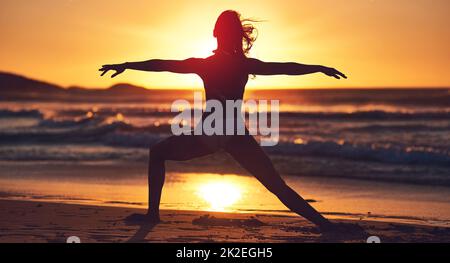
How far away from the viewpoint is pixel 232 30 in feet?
24.6

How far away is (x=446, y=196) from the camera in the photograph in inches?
456

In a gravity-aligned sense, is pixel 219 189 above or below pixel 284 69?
below

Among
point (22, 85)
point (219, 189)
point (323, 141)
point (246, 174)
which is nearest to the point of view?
point (219, 189)

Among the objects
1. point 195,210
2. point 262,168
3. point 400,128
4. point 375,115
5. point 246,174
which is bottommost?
point 195,210

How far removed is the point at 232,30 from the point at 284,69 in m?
0.64

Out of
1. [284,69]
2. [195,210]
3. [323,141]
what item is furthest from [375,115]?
[284,69]

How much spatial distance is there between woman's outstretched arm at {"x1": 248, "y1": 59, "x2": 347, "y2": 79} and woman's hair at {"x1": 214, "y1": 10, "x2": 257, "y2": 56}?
0.79 ft

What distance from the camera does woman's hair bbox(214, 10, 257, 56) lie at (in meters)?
7.50

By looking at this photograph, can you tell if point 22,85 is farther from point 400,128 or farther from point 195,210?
point 195,210

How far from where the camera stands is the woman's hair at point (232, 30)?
24.6 feet

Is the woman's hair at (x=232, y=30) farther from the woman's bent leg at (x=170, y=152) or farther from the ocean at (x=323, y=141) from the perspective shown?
the ocean at (x=323, y=141)

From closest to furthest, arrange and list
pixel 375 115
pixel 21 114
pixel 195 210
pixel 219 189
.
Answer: pixel 195 210, pixel 219 189, pixel 375 115, pixel 21 114

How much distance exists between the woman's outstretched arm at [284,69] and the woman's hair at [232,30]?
0.79 feet
